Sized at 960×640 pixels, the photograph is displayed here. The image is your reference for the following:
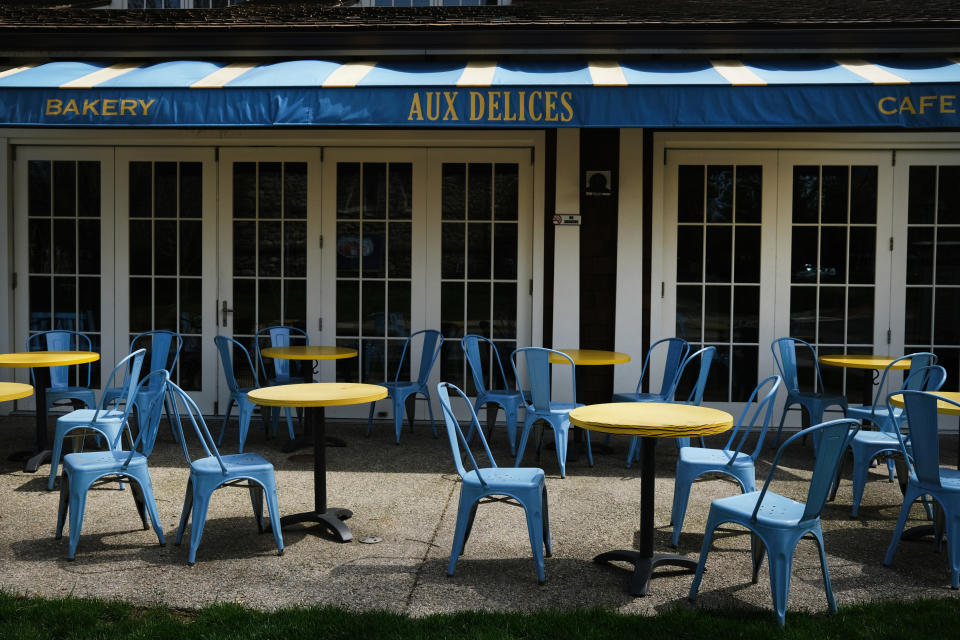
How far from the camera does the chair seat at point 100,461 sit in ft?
13.4

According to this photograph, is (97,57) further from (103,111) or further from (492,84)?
(492,84)

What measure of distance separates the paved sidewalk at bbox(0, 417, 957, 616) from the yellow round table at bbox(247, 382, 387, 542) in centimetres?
10

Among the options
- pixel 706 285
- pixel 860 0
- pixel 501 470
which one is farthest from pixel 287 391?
pixel 860 0

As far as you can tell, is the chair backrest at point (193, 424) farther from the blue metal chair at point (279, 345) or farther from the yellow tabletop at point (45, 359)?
the blue metal chair at point (279, 345)

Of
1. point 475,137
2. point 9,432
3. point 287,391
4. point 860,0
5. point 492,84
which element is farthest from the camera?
point 860,0

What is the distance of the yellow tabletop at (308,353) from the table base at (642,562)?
3.04m

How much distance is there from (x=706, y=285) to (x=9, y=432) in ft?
18.9

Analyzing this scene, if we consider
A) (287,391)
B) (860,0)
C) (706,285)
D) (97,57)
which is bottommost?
(287,391)

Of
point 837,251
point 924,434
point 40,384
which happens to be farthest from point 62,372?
point 837,251

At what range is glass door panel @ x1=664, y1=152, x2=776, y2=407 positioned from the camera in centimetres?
730

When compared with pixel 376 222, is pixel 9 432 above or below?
below

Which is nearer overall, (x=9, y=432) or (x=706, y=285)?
(x=9, y=432)

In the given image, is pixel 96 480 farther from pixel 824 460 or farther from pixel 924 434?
A: pixel 924 434

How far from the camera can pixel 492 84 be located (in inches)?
231
